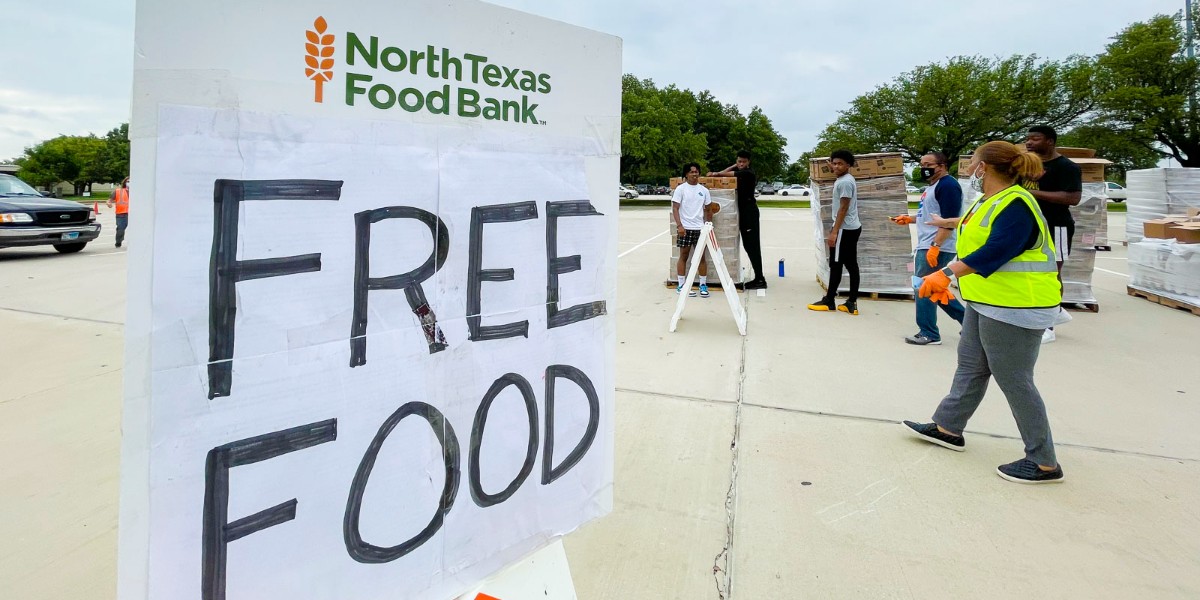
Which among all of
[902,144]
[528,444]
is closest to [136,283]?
[528,444]

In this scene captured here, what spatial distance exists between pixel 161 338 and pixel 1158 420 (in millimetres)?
4999

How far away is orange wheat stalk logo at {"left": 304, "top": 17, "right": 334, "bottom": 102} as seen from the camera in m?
1.22

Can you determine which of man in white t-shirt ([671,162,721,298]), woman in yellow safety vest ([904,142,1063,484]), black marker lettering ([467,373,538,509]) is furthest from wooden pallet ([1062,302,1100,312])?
black marker lettering ([467,373,538,509])

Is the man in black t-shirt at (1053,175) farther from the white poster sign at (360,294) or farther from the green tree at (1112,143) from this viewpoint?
the green tree at (1112,143)

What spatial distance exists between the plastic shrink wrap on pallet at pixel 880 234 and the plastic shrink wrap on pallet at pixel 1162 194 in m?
7.18

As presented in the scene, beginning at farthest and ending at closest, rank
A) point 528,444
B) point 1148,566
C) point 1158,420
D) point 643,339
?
1. point 643,339
2. point 1158,420
3. point 1148,566
4. point 528,444

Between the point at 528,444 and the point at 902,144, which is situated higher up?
the point at 902,144

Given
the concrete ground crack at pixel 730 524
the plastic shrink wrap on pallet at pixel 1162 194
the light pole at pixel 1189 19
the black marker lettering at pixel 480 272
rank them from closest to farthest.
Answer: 1. the black marker lettering at pixel 480 272
2. the concrete ground crack at pixel 730 524
3. the plastic shrink wrap on pallet at pixel 1162 194
4. the light pole at pixel 1189 19

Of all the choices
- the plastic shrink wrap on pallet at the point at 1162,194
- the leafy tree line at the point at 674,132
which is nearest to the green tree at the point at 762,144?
the leafy tree line at the point at 674,132

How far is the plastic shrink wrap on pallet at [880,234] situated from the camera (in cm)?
732

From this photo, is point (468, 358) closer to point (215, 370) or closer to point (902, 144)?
point (215, 370)

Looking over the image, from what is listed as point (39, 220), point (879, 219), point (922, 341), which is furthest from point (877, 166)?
point (39, 220)

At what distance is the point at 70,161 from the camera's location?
230 ft

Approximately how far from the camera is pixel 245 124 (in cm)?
115
